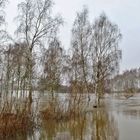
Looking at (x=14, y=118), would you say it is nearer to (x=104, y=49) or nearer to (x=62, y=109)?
(x=62, y=109)

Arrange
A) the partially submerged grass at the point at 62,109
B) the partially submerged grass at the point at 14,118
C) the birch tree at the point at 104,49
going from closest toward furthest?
the partially submerged grass at the point at 14,118 → the partially submerged grass at the point at 62,109 → the birch tree at the point at 104,49

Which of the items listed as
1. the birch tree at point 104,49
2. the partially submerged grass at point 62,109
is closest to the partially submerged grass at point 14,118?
the partially submerged grass at point 62,109

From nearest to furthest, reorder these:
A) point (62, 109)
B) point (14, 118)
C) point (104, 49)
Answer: point (14, 118), point (62, 109), point (104, 49)

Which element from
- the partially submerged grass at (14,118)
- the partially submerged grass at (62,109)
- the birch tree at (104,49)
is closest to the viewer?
the partially submerged grass at (14,118)

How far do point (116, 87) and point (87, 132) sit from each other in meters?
114

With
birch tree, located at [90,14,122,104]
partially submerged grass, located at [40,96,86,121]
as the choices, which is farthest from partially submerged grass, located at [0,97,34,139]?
birch tree, located at [90,14,122,104]

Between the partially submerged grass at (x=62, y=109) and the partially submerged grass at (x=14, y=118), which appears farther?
the partially submerged grass at (x=62, y=109)

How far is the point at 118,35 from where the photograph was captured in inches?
1444

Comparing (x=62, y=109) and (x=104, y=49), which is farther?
(x=104, y=49)

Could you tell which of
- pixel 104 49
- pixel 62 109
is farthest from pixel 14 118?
pixel 104 49

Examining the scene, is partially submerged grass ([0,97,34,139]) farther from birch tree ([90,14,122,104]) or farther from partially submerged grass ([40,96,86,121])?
birch tree ([90,14,122,104])

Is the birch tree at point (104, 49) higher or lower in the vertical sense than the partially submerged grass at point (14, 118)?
higher

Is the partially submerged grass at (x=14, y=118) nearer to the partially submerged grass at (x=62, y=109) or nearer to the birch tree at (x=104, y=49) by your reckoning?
the partially submerged grass at (x=62, y=109)

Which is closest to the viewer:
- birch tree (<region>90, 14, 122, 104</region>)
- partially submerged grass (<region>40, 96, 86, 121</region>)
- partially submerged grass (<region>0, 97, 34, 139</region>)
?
partially submerged grass (<region>0, 97, 34, 139</region>)
